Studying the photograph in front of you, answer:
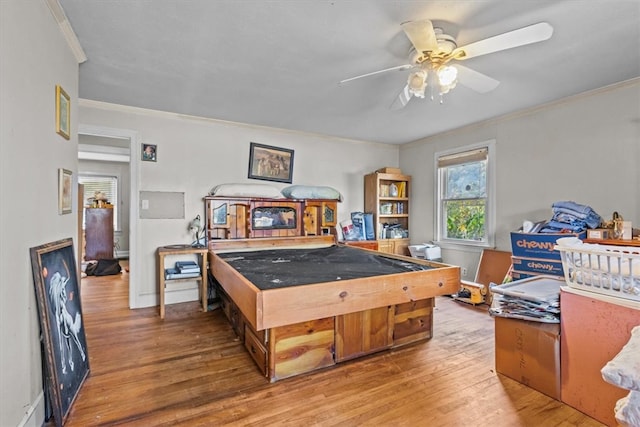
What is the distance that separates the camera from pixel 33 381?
1549mm

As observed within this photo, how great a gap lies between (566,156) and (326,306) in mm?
3157

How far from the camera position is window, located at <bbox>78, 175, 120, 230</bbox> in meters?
7.05

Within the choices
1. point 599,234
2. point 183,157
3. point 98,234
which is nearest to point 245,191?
point 183,157

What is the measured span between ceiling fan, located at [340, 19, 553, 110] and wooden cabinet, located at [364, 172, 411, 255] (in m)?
2.59

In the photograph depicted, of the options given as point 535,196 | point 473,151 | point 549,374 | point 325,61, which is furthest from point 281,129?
point 549,374

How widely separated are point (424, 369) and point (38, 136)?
9.23ft

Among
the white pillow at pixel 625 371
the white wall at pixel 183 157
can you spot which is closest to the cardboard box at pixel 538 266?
the white pillow at pixel 625 371

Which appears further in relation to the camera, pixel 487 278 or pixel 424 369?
pixel 487 278

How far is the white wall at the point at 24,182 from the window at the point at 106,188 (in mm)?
6190

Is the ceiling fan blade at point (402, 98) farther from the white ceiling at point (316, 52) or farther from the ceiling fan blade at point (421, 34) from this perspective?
the ceiling fan blade at point (421, 34)

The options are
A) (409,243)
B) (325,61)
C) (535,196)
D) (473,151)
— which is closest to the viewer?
(325,61)

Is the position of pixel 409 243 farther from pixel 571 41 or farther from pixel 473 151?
pixel 571 41

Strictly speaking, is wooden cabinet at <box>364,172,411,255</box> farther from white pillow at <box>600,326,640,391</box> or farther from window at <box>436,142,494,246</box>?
white pillow at <box>600,326,640,391</box>

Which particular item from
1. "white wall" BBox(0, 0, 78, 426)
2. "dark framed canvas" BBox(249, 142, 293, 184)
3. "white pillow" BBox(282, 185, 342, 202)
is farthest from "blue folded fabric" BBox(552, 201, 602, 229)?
"white wall" BBox(0, 0, 78, 426)
